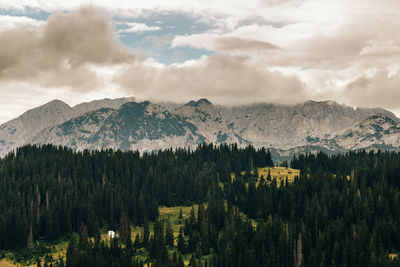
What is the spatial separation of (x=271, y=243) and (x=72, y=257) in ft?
265

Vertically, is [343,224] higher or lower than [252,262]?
higher

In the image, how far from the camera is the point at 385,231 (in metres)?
188

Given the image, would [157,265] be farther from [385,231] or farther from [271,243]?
[385,231]

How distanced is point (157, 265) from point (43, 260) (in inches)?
2154

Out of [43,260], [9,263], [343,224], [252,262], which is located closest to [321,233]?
[343,224]

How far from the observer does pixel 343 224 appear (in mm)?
197000

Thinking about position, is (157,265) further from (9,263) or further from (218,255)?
(9,263)

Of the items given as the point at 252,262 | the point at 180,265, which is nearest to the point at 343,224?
the point at 252,262

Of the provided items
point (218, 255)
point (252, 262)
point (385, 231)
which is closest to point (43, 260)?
point (218, 255)

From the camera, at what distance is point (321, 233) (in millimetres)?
197250

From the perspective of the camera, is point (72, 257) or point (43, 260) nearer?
point (72, 257)

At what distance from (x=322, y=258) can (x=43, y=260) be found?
114740 millimetres

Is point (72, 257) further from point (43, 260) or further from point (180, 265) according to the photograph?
point (180, 265)

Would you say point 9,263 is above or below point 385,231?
below
